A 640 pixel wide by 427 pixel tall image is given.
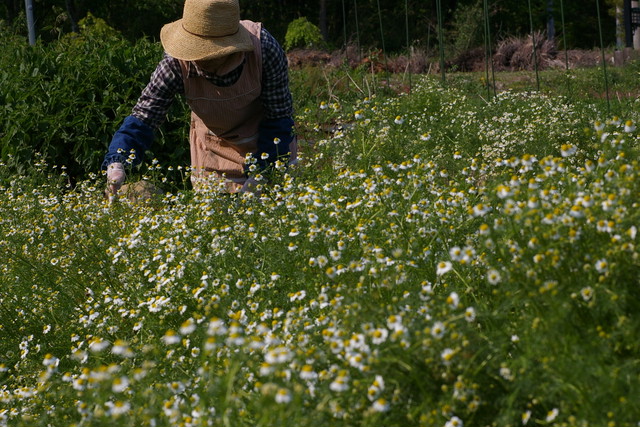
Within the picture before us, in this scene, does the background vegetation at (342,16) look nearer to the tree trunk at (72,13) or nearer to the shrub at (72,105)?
the tree trunk at (72,13)

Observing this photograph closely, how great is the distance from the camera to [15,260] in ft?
14.6

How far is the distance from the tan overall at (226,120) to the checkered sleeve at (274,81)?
5 cm

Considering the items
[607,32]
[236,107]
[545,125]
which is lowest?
[607,32]

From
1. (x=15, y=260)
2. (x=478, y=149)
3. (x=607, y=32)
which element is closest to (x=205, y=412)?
(x=15, y=260)

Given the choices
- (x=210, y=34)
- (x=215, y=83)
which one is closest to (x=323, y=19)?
(x=215, y=83)

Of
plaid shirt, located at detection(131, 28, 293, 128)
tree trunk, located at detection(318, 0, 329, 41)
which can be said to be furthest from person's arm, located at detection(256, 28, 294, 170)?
tree trunk, located at detection(318, 0, 329, 41)

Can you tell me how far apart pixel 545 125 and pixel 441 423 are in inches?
131

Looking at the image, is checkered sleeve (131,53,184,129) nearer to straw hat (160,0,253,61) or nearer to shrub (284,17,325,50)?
straw hat (160,0,253,61)

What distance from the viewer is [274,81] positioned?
15.9 feet

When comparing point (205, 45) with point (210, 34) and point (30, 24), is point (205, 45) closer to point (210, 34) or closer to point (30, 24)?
point (210, 34)

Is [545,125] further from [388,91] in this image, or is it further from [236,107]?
[388,91]

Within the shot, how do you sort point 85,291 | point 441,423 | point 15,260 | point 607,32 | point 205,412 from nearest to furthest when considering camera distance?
point 441,423, point 205,412, point 85,291, point 15,260, point 607,32

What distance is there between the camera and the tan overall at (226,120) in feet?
15.6

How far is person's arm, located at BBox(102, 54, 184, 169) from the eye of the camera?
4699 millimetres
